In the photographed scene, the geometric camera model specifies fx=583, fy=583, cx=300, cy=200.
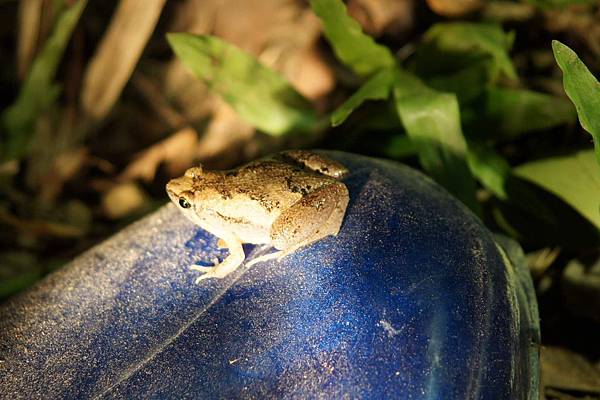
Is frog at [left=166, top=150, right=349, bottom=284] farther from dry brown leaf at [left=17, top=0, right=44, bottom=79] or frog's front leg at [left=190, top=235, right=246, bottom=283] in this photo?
dry brown leaf at [left=17, top=0, right=44, bottom=79]

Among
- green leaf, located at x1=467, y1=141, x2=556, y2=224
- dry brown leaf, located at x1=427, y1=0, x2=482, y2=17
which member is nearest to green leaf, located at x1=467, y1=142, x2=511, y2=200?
green leaf, located at x1=467, y1=141, x2=556, y2=224

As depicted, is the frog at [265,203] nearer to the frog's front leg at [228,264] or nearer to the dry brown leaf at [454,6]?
the frog's front leg at [228,264]

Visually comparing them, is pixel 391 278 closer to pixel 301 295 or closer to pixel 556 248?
pixel 301 295

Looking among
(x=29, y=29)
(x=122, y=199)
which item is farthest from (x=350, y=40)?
(x=29, y=29)

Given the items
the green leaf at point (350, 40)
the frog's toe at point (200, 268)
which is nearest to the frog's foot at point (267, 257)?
the frog's toe at point (200, 268)

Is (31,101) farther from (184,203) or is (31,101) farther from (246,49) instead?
(184,203)

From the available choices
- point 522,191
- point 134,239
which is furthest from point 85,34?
point 522,191
